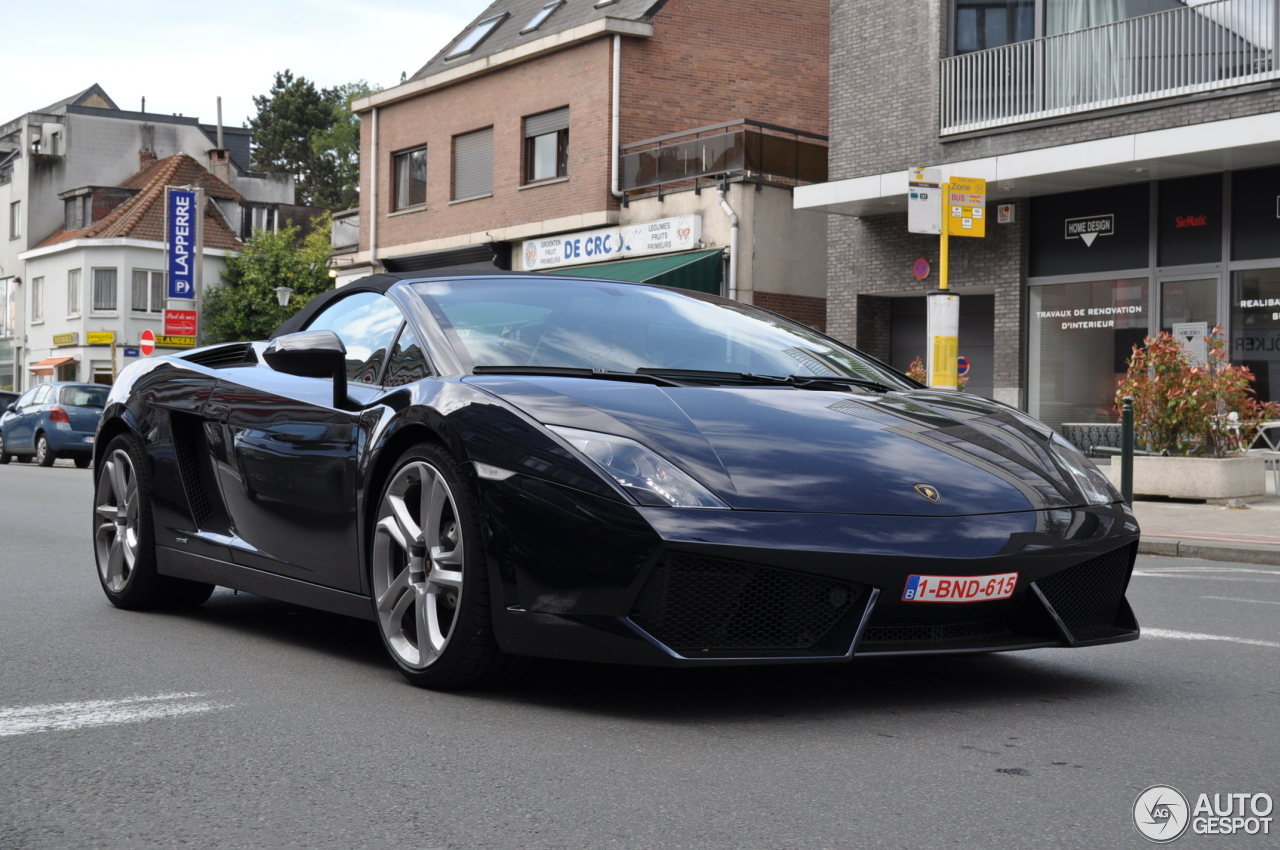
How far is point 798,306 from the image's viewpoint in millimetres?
25438

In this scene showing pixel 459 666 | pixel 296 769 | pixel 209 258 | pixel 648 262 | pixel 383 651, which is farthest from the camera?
pixel 209 258

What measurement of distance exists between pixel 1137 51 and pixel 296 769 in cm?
1740

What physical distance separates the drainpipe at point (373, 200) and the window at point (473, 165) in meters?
2.92

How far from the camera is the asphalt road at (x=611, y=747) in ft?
9.73

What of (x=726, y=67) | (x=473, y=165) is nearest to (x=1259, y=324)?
(x=726, y=67)

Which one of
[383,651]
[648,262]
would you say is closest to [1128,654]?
[383,651]

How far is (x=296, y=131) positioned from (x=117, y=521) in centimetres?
8689

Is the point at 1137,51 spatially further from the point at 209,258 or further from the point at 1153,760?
the point at 209,258

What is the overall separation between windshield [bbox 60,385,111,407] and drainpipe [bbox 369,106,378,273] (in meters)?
7.95

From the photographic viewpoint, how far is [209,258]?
2191 inches

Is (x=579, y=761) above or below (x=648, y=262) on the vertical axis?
below

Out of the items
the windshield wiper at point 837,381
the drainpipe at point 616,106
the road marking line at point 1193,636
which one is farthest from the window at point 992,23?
the windshield wiper at point 837,381

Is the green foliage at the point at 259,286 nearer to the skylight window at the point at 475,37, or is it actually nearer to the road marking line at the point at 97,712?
the skylight window at the point at 475,37

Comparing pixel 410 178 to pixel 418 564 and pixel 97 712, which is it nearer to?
pixel 418 564
